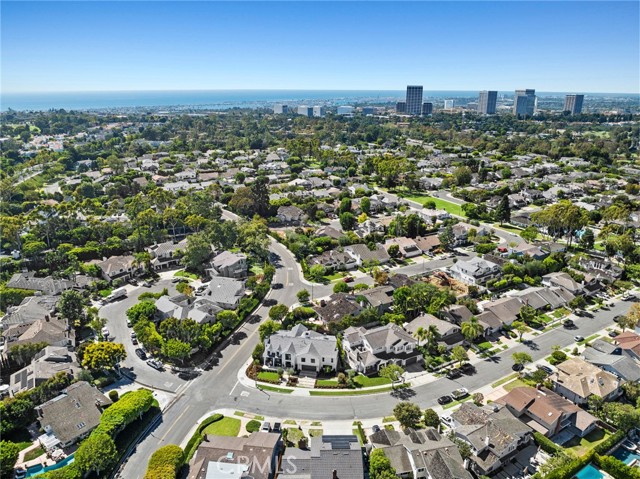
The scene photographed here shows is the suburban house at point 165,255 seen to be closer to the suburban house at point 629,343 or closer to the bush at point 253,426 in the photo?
the bush at point 253,426

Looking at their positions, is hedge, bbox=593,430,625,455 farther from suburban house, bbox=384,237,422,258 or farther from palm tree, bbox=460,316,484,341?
suburban house, bbox=384,237,422,258

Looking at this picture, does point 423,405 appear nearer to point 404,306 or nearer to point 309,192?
point 404,306

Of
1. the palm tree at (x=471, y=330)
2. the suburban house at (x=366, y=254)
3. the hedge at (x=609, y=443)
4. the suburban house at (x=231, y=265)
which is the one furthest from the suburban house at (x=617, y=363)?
the suburban house at (x=231, y=265)

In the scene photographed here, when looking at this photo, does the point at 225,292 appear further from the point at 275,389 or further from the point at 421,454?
the point at 421,454

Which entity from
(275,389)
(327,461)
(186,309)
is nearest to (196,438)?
(275,389)

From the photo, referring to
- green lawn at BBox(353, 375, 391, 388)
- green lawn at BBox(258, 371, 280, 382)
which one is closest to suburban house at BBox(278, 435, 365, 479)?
green lawn at BBox(353, 375, 391, 388)

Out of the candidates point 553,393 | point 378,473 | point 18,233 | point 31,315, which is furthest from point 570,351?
point 18,233
